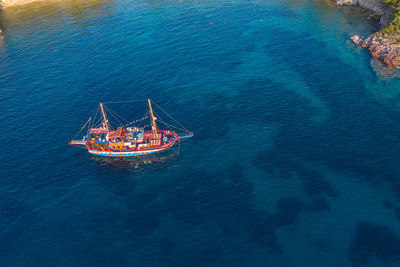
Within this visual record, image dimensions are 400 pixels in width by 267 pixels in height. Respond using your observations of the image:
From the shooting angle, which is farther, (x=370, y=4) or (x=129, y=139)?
(x=370, y=4)

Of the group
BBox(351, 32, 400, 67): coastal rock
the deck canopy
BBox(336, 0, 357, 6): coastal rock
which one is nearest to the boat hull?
the deck canopy

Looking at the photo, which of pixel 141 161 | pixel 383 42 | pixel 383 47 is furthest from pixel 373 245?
pixel 383 42

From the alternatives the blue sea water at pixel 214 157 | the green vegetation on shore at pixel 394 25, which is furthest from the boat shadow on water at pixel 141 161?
the green vegetation on shore at pixel 394 25

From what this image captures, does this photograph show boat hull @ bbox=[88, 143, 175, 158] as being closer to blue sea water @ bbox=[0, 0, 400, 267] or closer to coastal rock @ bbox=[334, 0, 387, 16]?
blue sea water @ bbox=[0, 0, 400, 267]

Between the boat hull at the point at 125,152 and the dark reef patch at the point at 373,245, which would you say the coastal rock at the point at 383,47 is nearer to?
the dark reef patch at the point at 373,245

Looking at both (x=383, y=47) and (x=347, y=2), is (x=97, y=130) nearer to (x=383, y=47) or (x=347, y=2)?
(x=383, y=47)

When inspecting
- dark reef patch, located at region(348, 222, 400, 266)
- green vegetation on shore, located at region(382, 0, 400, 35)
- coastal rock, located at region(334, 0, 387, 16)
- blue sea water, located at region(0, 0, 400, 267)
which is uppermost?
coastal rock, located at region(334, 0, 387, 16)
